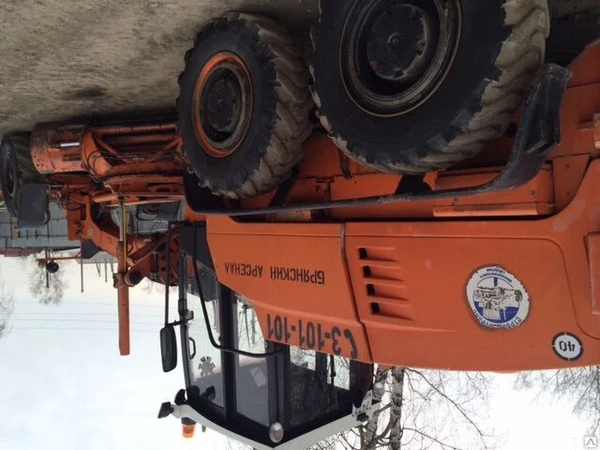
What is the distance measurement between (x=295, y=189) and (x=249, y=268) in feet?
1.88

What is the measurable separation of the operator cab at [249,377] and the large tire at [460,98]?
164cm

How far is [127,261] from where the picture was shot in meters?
5.11

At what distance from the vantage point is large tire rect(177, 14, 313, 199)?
272 cm

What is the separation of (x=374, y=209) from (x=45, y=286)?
17928mm

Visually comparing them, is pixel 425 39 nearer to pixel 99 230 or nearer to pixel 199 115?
pixel 199 115

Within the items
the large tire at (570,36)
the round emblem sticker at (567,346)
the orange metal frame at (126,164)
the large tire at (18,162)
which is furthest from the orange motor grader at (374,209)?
the large tire at (18,162)

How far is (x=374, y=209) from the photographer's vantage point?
2734 millimetres

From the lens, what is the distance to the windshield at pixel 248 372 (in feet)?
11.4

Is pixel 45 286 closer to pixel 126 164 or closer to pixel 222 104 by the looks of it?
pixel 126 164

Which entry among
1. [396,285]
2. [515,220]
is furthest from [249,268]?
[515,220]

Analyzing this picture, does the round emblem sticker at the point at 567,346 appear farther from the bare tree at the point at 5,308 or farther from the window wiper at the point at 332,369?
the bare tree at the point at 5,308

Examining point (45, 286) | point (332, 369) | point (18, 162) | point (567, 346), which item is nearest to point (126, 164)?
point (18, 162)

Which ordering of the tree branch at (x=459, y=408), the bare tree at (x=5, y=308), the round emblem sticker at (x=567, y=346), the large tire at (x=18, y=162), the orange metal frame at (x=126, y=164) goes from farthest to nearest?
the bare tree at (x=5, y=308) < the tree branch at (x=459, y=408) < the large tire at (x=18, y=162) < the orange metal frame at (x=126, y=164) < the round emblem sticker at (x=567, y=346)

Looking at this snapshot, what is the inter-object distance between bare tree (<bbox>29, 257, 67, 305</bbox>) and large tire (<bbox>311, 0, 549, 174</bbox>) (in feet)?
58.0
